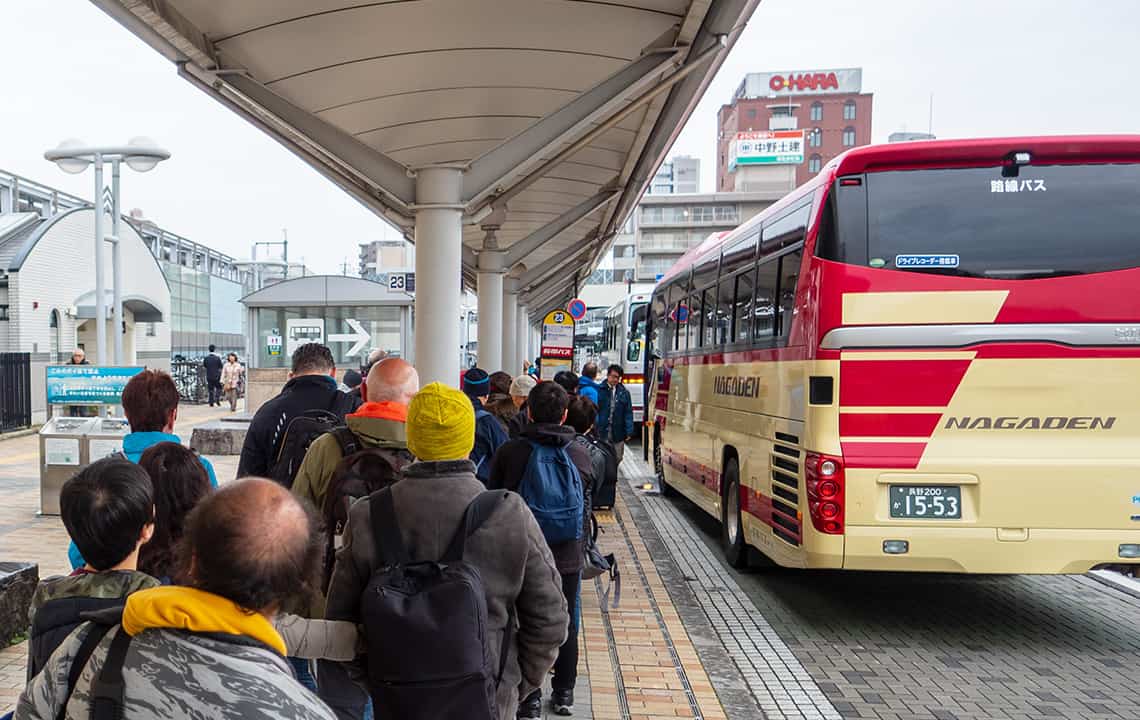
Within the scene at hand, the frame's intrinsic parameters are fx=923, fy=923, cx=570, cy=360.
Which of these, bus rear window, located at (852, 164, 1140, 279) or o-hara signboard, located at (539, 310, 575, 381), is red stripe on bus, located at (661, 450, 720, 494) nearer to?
bus rear window, located at (852, 164, 1140, 279)

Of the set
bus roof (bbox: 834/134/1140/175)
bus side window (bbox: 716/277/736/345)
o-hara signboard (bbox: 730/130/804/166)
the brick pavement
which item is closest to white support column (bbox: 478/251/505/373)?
bus side window (bbox: 716/277/736/345)

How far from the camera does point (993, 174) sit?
5.77 metres

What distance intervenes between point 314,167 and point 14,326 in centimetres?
1982

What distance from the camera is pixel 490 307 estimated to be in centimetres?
1866

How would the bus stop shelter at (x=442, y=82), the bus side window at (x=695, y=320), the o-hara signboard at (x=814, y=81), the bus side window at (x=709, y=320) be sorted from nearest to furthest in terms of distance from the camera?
the bus stop shelter at (x=442, y=82) < the bus side window at (x=709, y=320) < the bus side window at (x=695, y=320) < the o-hara signboard at (x=814, y=81)

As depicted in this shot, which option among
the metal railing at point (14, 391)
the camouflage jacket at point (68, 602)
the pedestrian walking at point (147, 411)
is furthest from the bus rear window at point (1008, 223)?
the metal railing at point (14, 391)

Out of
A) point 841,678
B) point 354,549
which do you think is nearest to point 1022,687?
point 841,678

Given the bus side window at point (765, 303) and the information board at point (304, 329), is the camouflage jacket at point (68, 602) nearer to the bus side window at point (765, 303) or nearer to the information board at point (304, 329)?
the bus side window at point (765, 303)

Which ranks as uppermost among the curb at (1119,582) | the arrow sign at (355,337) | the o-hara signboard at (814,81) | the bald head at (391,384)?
the o-hara signboard at (814,81)

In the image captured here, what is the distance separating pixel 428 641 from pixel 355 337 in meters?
18.6

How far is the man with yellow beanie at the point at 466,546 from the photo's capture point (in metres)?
2.61

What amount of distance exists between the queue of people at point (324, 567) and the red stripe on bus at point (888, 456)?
1.81 m

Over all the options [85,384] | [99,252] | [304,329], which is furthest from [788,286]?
[304,329]

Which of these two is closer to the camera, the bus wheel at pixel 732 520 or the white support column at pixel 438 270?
the bus wheel at pixel 732 520
